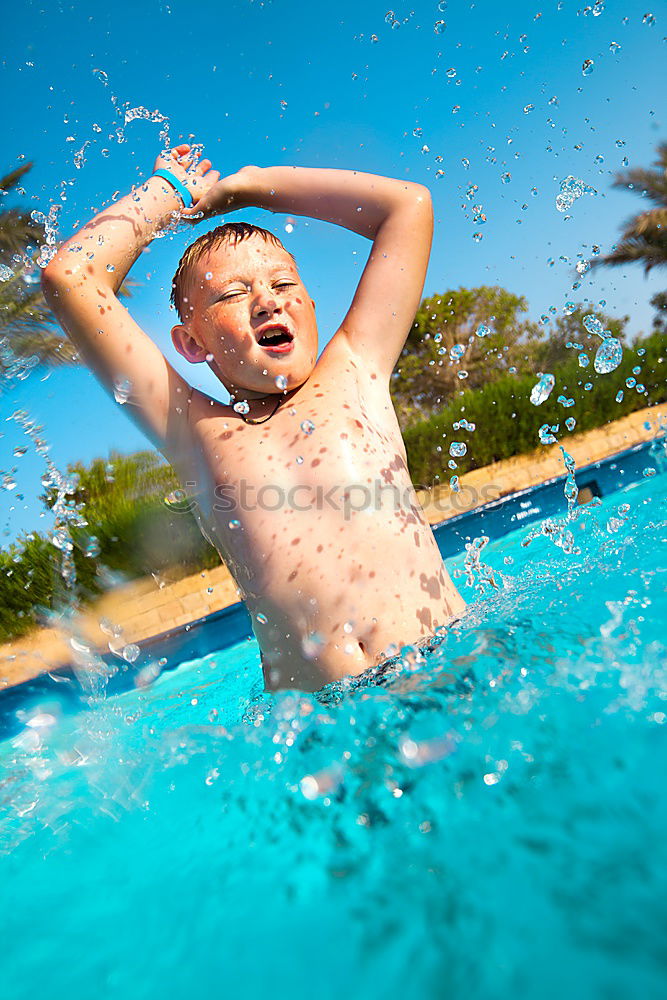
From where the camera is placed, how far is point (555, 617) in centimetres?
163

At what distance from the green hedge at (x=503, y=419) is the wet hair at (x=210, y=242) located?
698 centimetres

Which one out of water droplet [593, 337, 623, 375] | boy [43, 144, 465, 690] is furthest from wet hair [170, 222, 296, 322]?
water droplet [593, 337, 623, 375]

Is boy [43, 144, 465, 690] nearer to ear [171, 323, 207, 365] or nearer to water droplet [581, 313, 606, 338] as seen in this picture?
ear [171, 323, 207, 365]

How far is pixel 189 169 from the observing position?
8.58ft

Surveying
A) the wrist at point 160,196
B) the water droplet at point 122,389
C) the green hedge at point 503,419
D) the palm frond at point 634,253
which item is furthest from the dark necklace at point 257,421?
the palm frond at point 634,253

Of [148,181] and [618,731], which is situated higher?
[148,181]

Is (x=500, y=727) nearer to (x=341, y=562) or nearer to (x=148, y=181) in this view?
(x=341, y=562)

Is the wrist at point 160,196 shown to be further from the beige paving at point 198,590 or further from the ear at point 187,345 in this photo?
the beige paving at point 198,590

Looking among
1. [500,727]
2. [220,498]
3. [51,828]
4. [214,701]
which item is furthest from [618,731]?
[214,701]

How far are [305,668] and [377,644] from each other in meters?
0.24

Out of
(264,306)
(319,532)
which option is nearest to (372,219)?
(264,306)

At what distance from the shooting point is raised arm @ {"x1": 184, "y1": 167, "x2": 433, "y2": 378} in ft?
8.09

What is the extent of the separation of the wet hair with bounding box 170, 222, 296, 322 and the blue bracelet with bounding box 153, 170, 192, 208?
0.86 ft

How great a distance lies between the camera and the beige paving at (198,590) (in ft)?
22.2
